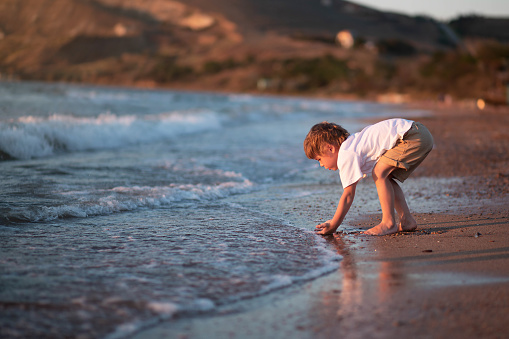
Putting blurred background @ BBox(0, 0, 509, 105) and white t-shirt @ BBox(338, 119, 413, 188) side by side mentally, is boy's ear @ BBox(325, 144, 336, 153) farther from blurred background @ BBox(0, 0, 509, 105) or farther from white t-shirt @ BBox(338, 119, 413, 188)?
blurred background @ BBox(0, 0, 509, 105)

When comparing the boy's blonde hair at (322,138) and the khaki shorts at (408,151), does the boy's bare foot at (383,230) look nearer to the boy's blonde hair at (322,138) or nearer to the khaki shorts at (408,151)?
the khaki shorts at (408,151)

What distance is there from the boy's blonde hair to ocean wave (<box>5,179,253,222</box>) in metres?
Result: 1.65

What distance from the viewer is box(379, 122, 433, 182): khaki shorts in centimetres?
393

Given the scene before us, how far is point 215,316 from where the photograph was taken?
2.35m

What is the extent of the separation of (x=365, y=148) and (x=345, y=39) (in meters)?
88.6

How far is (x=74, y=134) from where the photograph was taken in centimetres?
1049

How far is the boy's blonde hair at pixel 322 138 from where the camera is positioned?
3.90 meters

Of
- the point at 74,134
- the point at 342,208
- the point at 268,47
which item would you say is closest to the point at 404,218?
the point at 342,208

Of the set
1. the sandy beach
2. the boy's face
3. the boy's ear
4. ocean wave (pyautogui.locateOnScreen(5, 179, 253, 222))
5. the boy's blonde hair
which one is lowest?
the sandy beach

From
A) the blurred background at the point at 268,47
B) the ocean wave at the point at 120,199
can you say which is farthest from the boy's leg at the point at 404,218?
the blurred background at the point at 268,47

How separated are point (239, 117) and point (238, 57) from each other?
70622mm

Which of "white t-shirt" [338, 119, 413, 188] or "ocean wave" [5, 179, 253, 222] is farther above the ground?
"white t-shirt" [338, 119, 413, 188]

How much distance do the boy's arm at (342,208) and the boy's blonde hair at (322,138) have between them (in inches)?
12.9

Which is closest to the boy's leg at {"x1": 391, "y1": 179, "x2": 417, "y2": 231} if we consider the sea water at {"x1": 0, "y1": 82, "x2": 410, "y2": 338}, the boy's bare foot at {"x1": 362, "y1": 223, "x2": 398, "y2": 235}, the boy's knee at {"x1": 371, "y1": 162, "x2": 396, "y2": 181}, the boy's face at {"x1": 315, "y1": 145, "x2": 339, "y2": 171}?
the boy's bare foot at {"x1": 362, "y1": 223, "x2": 398, "y2": 235}
